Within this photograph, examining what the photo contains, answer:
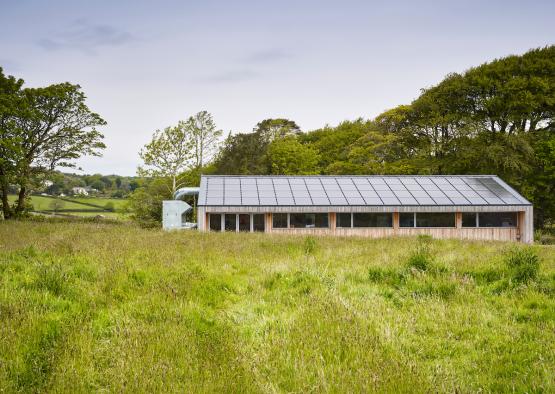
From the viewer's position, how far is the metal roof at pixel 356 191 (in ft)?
89.6

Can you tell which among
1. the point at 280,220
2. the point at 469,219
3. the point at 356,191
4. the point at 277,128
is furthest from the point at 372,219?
the point at 277,128

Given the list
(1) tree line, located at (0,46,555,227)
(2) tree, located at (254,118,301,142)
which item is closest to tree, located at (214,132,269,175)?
(1) tree line, located at (0,46,555,227)

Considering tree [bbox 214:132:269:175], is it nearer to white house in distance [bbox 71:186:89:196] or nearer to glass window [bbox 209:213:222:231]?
white house in distance [bbox 71:186:89:196]

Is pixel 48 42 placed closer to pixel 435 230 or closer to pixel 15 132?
pixel 15 132

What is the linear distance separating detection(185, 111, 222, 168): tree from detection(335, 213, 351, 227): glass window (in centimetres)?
2017

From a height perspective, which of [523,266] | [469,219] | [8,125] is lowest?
[469,219]

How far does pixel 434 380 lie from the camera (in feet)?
13.5

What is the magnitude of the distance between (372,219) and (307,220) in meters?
4.78

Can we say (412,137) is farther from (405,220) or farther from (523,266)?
(523,266)

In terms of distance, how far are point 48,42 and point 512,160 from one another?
35.6 metres

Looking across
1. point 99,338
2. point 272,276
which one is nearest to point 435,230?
point 272,276

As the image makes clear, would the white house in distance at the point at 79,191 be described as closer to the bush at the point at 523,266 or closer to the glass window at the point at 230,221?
the glass window at the point at 230,221

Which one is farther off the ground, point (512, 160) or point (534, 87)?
point (534, 87)

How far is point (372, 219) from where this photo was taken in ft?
91.6
